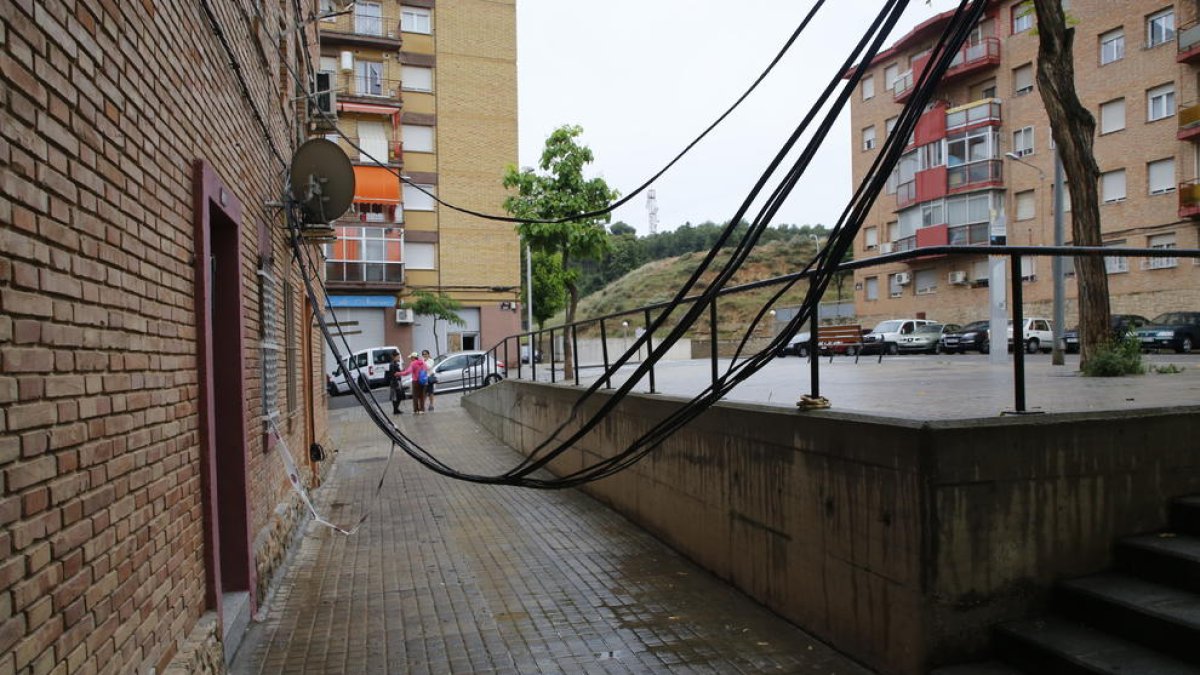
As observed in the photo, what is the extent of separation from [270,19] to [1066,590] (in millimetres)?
7954

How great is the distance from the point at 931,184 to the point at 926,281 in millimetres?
4697

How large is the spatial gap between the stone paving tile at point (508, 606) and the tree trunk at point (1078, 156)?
7018 millimetres

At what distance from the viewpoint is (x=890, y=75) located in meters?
42.8

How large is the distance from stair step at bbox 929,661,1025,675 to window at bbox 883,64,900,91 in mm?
42841

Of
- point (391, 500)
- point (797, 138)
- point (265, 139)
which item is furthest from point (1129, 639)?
point (391, 500)

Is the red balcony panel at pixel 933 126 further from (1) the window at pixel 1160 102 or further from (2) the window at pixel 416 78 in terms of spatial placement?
(2) the window at pixel 416 78

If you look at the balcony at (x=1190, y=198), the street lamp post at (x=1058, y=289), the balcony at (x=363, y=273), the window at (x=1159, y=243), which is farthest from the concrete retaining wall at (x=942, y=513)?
the balcony at (x=363, y=273)

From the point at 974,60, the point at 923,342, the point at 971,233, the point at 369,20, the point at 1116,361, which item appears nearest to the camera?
the point at 1116,361

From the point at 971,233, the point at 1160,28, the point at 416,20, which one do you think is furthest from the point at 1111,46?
the point at 416,20

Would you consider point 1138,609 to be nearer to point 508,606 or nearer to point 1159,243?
point 508,606

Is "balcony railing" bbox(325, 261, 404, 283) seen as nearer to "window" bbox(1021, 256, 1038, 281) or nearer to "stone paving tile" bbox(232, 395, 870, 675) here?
"window" bbox(1021, 256, 1038, 281)

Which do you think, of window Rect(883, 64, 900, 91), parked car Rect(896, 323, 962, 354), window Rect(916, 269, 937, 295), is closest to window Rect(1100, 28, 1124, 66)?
window Rect(883, 64, 900, 91)

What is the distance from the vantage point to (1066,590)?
4.05m

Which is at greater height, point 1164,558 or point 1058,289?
point 1058,289
